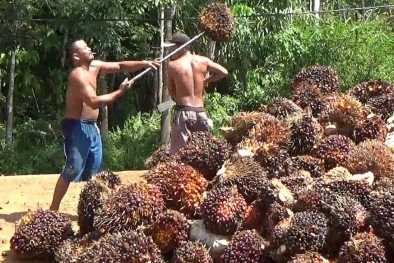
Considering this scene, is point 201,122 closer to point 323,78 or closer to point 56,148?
point 323,78

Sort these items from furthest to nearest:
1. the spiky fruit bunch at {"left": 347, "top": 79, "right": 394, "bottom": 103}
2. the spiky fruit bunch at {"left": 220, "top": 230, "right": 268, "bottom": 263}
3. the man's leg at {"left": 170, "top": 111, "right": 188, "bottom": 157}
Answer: the man's leg at {"left": 170, "top": 111, "right": 188, "bottom": 157} < the spiky fruit bunch at {"left": 347, "top": 79, "right": 394, "bottom": 103} < the spiky fruit bunch at {"left": 220, "top": 230, "right": 268, "bottom": 263}

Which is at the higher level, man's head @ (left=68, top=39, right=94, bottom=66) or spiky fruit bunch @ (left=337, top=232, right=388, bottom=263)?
man's head @ (left=68, top=39, right=94, bottom=66)

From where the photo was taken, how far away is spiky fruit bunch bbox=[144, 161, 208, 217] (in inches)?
133

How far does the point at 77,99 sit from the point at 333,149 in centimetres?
237

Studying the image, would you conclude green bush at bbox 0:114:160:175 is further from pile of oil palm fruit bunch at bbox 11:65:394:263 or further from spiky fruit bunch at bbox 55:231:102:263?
spiky fruit bunch at bbox 55:231:102:263

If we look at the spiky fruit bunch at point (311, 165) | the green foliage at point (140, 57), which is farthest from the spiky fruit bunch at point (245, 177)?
the green foliage at point (140, 57)

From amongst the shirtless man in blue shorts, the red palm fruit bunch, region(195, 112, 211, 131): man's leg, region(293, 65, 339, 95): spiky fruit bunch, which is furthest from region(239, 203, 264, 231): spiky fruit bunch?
region(195, 112, 211, 131): man's leg

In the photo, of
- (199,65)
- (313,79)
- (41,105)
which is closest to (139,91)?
(41,105)

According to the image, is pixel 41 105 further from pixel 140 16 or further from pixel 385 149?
pixel 385 149

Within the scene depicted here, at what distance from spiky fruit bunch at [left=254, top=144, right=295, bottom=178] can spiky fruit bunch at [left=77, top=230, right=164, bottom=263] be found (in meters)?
0.73

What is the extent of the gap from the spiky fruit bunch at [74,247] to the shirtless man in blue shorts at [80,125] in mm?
1459

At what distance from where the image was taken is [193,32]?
11711mm

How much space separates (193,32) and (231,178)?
28.3ft

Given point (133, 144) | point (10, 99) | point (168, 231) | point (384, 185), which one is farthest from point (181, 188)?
point (10, 99)
